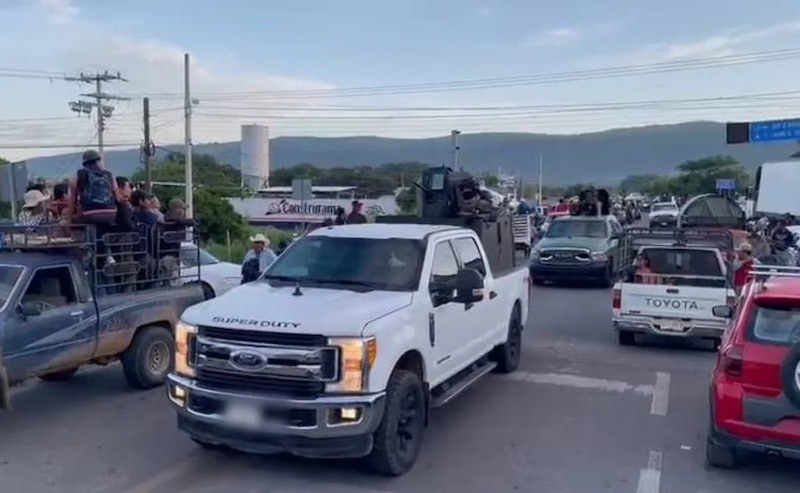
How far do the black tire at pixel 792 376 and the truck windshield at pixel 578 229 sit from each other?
15348mm

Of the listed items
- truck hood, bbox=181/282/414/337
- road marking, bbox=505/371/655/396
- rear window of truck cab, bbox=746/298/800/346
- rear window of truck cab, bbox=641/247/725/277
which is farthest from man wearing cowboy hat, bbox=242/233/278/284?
rear window of truck cab, bbox=746/298/800/346

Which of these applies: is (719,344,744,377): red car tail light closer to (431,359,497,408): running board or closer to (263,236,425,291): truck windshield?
(431,359,497,408): running board

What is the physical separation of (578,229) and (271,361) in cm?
1657

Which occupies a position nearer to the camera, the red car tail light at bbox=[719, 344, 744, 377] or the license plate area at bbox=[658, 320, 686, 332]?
the red car tail light at bbox=[719, 344, 744, 377]

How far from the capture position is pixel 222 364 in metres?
6.21

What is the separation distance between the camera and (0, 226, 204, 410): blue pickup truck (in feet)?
25.9

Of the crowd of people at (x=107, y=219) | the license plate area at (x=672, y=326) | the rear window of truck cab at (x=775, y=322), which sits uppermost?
the crowd of people at (x=107, y=219)

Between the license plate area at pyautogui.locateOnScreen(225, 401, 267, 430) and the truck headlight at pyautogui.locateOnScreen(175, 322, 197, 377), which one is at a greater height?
the truck headlight at pyautogui.locateOnScreen(175, 322, 197, 377)

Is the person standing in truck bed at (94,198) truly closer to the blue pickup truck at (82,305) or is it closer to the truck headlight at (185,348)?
the blue pickup truck at (82,305)

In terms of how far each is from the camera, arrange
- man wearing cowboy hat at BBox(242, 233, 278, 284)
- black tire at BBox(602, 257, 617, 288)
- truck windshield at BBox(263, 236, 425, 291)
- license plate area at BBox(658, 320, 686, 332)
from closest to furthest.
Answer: truck windshield at BBox(263, 236, 425, 291)
license plate area at BBox(658, 320, 686, 332)
man wearing cowboy hat at BBox(242, 233, 278, 284)
black tire at BBox(602, 257, 617, 288)

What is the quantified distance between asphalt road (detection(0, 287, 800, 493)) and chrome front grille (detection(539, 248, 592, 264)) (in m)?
9.54

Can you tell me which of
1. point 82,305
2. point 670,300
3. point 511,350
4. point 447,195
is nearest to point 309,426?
point 82,305

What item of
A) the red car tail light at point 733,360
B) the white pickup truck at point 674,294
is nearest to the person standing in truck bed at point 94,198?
the red car tail light at point 733,360

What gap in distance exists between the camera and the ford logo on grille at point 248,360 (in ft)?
19.9
